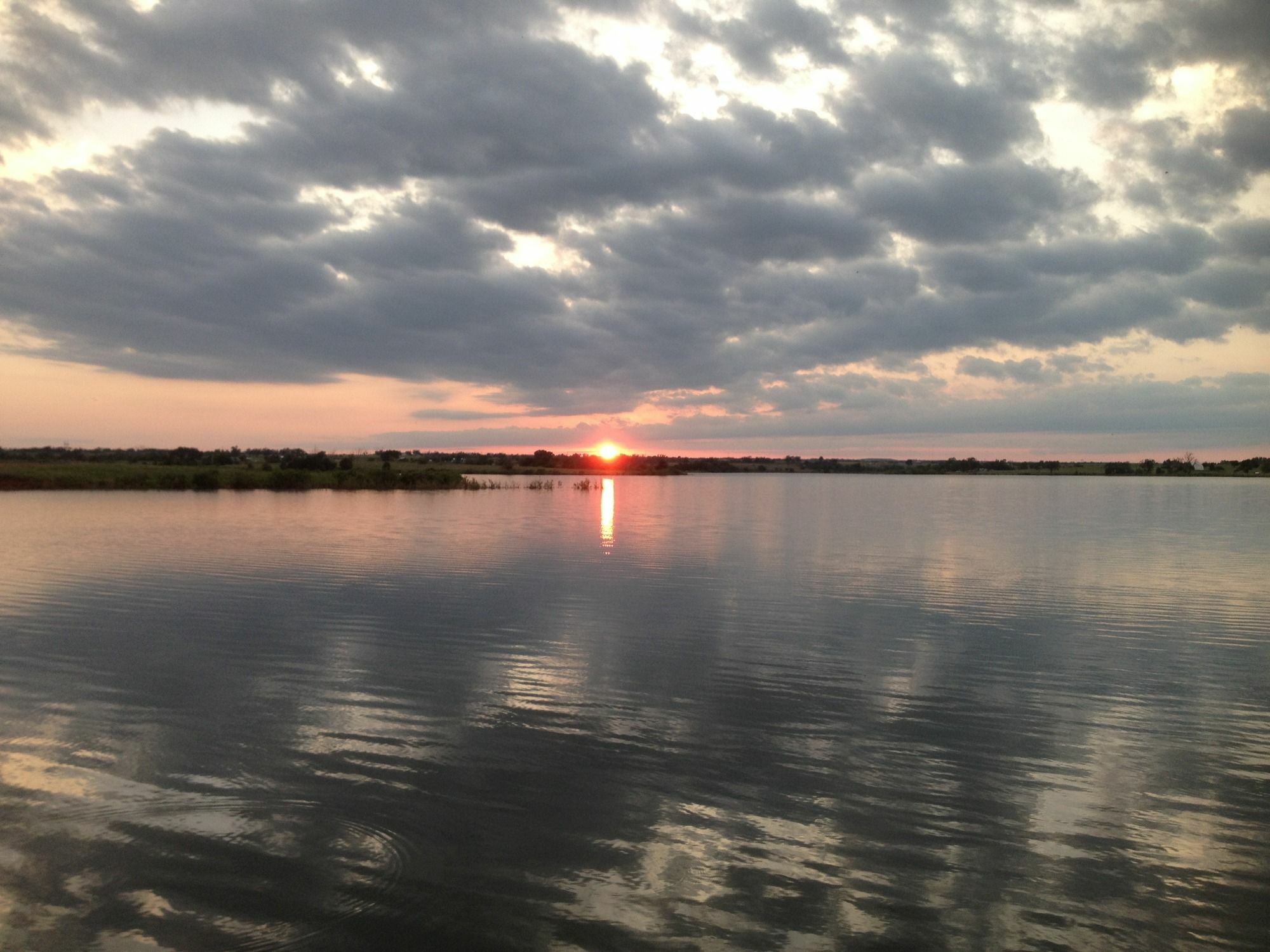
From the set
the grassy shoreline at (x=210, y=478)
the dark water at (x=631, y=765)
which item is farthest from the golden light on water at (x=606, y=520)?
the grassy shoreline at (x=210, y=478)

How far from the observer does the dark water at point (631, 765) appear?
344 inches

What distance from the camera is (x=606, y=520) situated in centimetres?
7175

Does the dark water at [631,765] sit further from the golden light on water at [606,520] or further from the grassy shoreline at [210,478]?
the grassy shoreline at [210,478]

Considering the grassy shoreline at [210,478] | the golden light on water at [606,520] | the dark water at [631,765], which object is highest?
the grassy shoreline at [210,478]

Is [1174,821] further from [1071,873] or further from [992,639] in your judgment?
[992,639]

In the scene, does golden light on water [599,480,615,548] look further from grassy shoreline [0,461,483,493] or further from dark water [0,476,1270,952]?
grassy shoreline [0,461,483,493]

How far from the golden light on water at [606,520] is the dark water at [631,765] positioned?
753 inches

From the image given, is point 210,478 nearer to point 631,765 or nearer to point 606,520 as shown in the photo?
point 606,520

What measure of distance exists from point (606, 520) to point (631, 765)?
5872 centimetres

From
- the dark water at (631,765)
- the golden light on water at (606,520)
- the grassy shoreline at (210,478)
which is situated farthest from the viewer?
the grassy shoreline at (210,478)

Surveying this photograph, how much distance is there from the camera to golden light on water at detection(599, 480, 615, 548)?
52406mm

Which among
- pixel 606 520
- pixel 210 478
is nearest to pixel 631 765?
pixel 606 520

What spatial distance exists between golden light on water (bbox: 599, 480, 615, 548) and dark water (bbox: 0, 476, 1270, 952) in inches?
753

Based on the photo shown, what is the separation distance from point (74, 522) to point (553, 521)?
34.8 meters
